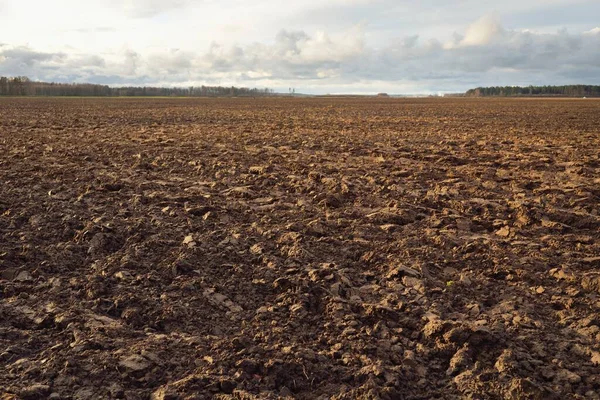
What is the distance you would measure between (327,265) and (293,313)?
1133 millimetres

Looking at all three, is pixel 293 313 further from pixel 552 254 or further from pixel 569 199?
pixel 569 199

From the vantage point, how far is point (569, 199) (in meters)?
8.33

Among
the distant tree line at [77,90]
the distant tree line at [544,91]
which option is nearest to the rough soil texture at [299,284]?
the distant tree line at [77,90]

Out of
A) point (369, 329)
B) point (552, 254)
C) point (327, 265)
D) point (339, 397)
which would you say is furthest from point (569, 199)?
point (339, 397)

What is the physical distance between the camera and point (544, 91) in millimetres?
176500

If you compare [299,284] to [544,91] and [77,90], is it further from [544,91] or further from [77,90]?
[544,91]

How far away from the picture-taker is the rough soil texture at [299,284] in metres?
3.92

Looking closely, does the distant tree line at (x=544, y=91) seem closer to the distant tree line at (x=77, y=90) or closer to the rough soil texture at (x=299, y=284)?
the distant tree line at (x=77, y=90)

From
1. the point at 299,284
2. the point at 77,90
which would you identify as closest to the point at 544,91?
the point at 77,90

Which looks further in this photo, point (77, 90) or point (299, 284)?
point (77, 90)

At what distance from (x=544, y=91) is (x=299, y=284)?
195415 mm

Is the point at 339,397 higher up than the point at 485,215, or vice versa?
the point at 485,215

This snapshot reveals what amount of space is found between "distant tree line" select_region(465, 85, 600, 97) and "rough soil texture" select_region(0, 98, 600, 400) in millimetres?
168640

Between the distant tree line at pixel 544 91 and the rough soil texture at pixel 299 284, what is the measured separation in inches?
6639
